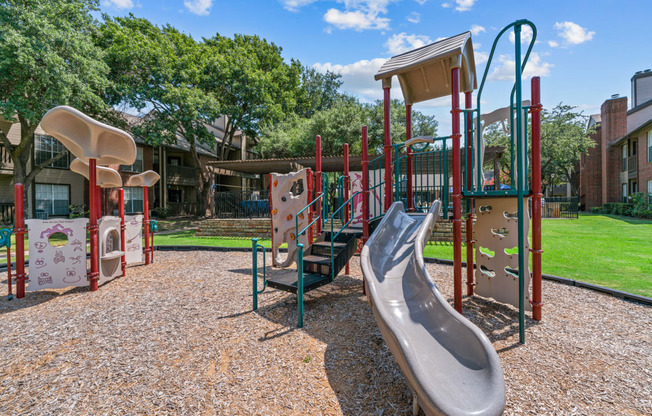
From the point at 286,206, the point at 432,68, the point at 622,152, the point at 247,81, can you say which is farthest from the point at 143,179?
the point at 622,152

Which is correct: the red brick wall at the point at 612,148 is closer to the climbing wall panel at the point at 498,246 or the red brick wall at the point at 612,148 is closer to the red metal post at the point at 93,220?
the climbing wall panel at the point at 498,246

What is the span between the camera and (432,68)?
5258mm

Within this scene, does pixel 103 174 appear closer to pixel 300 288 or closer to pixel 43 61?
pixel 300 288

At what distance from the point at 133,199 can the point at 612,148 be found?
40.0 m

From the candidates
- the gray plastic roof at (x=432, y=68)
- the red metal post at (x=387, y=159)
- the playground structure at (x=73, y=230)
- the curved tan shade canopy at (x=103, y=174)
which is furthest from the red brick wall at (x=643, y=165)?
the curved tan shade canopy at (x=103, y=174)

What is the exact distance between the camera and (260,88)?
19984mm

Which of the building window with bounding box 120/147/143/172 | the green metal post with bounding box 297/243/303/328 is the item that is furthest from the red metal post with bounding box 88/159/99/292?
the building window with bounding box 120/147/143/172

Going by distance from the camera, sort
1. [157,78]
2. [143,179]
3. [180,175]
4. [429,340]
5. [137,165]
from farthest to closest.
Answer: [180,175] < [137,165] < [157,78] < [143,179] < [429,340]

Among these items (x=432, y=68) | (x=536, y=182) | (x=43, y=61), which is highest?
(x=43, y=61)

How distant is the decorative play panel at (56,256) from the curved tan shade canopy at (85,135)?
131cm

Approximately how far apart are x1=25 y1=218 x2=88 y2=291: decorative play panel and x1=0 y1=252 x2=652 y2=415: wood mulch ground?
1.19ft

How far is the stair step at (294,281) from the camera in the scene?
4324 mm

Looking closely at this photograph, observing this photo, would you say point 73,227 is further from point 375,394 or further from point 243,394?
point 375,394

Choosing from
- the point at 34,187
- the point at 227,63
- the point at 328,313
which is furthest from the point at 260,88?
the point at 328,313
